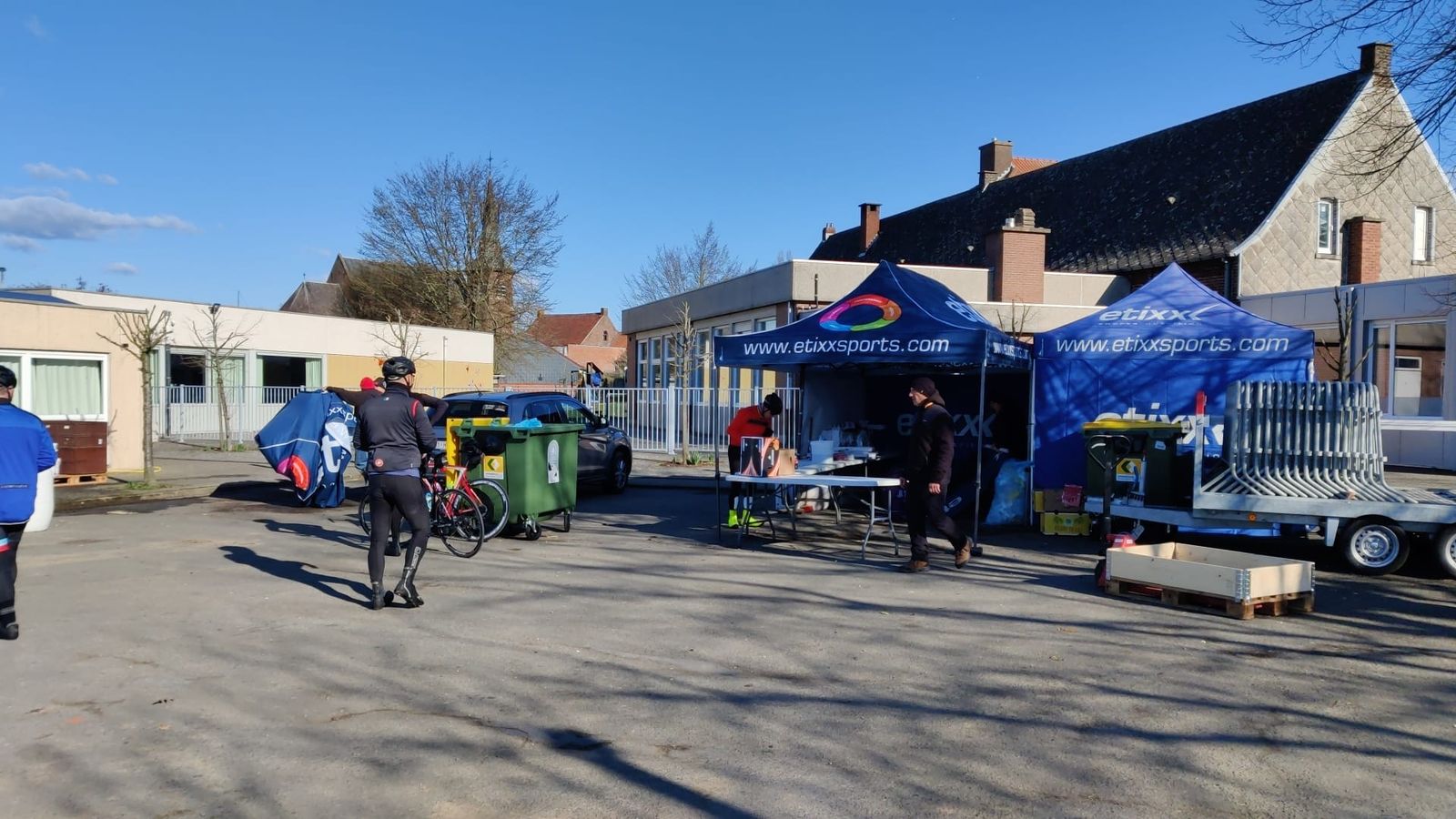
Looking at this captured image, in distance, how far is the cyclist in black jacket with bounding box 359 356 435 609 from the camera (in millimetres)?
7430

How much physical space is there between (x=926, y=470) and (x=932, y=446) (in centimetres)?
23

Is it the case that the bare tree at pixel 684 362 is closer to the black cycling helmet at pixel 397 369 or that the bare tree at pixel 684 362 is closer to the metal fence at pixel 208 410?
the metal fence at pixel 208 410

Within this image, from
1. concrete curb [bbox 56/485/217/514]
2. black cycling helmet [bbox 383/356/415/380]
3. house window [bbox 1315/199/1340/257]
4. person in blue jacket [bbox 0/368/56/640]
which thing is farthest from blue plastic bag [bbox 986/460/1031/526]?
house window [bbox 1315/199/1340/257]

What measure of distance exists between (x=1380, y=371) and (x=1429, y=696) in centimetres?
1734

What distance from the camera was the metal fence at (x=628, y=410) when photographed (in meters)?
22.8

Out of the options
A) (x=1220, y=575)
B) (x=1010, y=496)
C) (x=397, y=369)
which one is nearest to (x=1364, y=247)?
(x=1010, y=496)

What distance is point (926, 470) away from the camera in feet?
30.7

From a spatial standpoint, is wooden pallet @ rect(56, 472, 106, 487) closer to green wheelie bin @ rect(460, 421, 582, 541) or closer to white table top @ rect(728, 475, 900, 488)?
green wheelie bin @ rect(460, 421, 582, 541)

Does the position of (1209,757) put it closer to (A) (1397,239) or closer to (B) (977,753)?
(B) (977,753)

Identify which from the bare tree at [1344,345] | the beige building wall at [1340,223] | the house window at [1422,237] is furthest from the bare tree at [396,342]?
the house window at [1422,237]

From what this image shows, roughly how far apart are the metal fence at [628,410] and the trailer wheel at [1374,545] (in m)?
9.99

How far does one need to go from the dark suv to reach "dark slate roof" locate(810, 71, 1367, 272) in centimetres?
1705

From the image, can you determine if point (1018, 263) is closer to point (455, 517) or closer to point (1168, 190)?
point (1168, 190)

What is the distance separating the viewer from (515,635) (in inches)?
273
